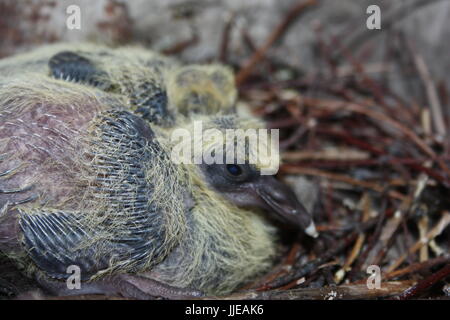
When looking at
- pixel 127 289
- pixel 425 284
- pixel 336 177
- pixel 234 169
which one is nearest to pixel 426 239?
pixel 425 284

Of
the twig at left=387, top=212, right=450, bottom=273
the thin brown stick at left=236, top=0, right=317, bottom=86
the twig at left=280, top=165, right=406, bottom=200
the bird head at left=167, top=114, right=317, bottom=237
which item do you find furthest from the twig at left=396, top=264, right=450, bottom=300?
the thin brown stick at left=236, top=0, right=317, bottom=86

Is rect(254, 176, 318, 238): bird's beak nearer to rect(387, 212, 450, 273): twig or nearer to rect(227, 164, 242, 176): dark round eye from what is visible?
rect(227, 164, 242, 176): dark round eye

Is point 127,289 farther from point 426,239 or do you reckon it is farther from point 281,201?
point 426,239

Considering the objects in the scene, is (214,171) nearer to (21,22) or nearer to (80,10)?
(80,10)

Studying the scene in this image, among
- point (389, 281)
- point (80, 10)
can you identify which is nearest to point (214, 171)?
point (389, 281)

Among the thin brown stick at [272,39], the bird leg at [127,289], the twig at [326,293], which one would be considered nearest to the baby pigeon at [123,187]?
the bird leg at [127,289]
